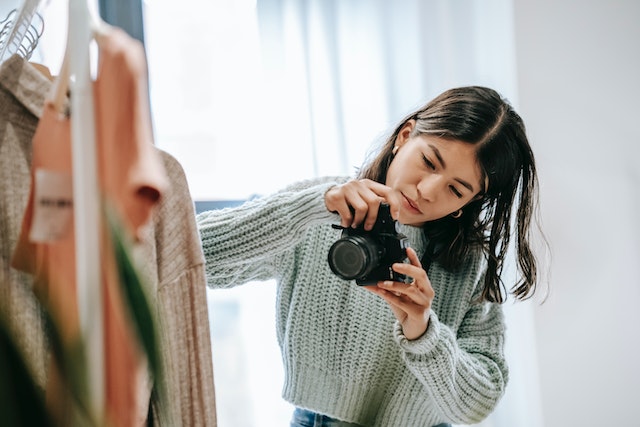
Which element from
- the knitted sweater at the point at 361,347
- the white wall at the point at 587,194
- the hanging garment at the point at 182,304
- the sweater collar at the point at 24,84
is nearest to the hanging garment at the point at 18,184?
the sweater collar at the point at 24,84

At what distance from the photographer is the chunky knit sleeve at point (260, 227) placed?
31.1 inches

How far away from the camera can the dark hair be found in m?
0.96

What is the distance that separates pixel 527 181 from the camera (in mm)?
1041

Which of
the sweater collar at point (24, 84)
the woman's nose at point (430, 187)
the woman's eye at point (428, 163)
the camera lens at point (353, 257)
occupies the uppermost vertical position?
the sweater collar at point (24, 84)

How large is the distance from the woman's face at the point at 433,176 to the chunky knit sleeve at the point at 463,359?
0.52 feet

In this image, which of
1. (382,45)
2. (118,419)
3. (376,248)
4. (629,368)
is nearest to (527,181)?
(376,248)

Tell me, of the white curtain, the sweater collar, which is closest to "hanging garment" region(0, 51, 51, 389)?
the sweater collar

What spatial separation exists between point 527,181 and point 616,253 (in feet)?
1.79

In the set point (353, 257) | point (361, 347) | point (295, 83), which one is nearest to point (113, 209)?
point (353, 257)

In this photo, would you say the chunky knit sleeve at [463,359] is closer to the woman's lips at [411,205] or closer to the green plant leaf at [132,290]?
the woman's lips at [411,205]

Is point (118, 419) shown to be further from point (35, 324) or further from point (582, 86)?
point (582, 86)

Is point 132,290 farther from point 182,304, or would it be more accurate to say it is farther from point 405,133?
point 405,133

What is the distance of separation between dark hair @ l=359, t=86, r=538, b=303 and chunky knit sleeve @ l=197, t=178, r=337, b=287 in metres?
0.25

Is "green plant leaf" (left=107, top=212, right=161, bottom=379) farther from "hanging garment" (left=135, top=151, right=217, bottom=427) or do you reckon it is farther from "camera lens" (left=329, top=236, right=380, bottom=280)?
"camera lens" (left=329, top=236, right=380, bottom=280)
